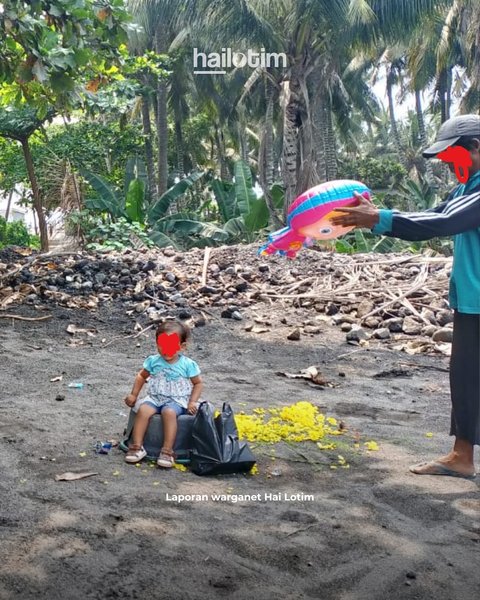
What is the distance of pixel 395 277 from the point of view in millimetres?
9773

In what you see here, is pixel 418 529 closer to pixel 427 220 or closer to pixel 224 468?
pixel 224 468

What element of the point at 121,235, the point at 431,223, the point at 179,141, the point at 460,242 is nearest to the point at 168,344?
the point at 431,223

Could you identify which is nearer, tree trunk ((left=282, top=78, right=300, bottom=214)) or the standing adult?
the standing adult

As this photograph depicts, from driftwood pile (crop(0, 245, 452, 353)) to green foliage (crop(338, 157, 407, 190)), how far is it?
2790cm

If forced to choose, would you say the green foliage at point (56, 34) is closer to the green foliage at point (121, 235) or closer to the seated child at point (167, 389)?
the seated child at point (167, 389)

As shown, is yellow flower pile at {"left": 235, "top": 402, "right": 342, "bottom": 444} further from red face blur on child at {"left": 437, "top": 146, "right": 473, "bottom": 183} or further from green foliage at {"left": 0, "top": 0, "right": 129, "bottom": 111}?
green foliage at {"left": 0, "top": 0, "right": 129, "bottom": 111}

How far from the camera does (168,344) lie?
A: 12.7 feet

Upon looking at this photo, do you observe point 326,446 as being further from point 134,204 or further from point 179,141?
point 179,141

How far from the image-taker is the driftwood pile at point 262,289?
27.8 feet

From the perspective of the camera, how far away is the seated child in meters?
3.80

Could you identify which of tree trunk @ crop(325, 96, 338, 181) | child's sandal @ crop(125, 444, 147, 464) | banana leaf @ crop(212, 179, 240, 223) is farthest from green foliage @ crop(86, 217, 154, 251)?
tree trunk @ crop(325, 96, 338, 181)

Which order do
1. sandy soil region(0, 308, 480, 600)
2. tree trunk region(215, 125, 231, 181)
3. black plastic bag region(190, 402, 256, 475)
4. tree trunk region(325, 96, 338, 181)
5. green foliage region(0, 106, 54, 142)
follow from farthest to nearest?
tree trunk region(215, 125, 231, 181), tree trunk region(325, 96, 338, 181), green foliage region(0, 106, 54, 142), black plastic bag region(190, 402, 256, 475), sandy soil region(0, 308, 480, 600)

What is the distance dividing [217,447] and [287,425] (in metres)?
1.07

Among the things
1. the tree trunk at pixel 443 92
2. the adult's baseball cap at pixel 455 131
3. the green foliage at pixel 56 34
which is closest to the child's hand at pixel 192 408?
the adult's baseball cap at pixel 455 131
